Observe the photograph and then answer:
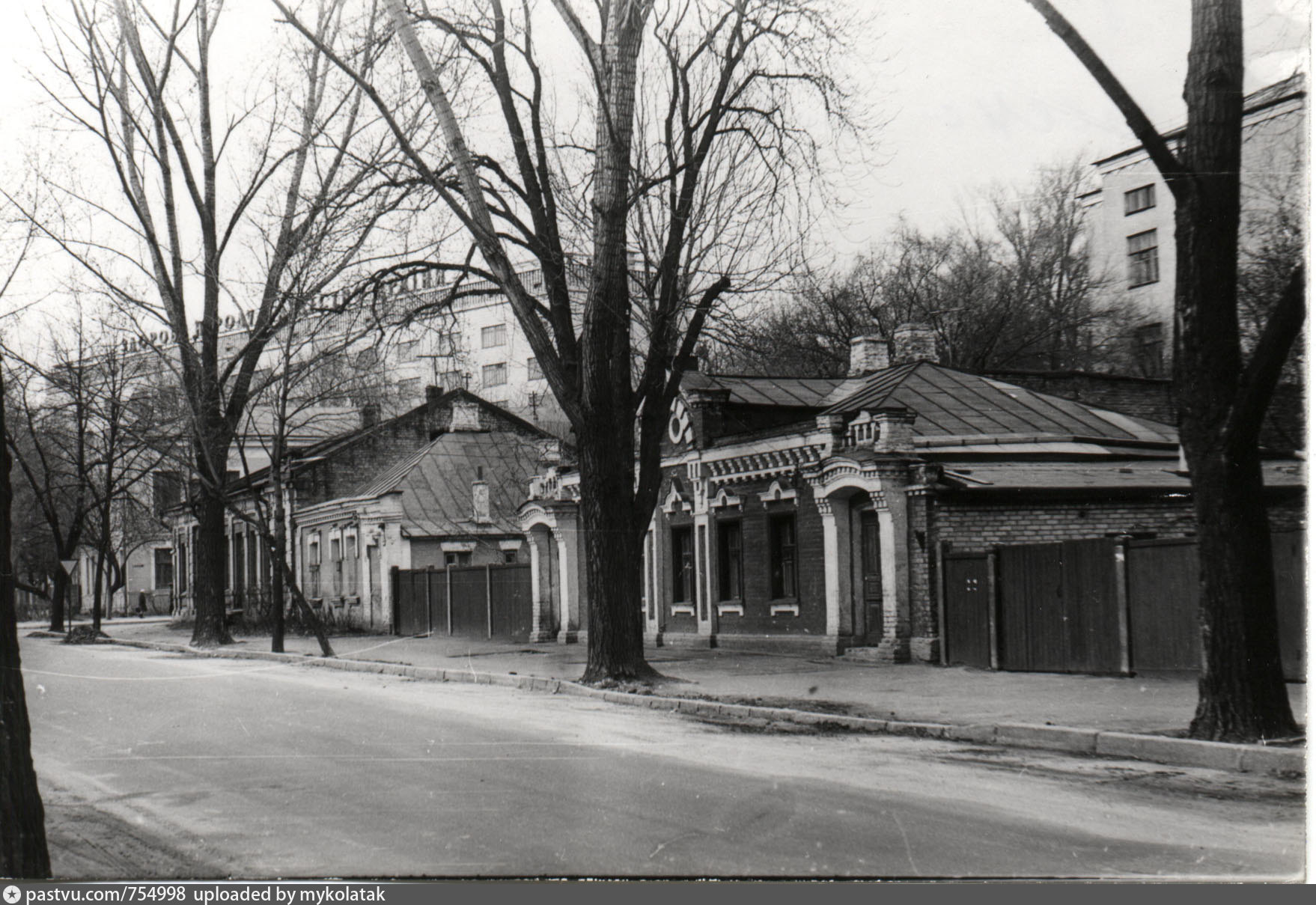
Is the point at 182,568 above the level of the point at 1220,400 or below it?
below

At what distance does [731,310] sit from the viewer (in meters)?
17.2

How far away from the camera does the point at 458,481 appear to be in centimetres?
3881

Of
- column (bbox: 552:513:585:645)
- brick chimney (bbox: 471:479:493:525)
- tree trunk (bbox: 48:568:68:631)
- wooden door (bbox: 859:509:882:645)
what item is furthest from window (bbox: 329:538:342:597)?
wooden door (bbox: 859:509:882:645)

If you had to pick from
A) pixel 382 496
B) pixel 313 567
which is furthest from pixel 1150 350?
pixel 313 567

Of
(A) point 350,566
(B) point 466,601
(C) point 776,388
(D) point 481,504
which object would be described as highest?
(C) point 776,388

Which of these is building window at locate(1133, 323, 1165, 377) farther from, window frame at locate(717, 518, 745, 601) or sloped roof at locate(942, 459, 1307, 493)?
window frame at locate(717, 518, 745, 601)

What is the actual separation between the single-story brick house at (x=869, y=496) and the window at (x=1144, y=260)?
328 centimetres

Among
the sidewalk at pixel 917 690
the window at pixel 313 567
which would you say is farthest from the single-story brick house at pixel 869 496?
the window at pixel 313 567

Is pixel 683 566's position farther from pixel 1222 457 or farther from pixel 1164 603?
pixel 1222 457

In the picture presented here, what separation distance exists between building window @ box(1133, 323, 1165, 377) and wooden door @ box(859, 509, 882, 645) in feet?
14.4

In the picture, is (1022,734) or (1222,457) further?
(1022,734)

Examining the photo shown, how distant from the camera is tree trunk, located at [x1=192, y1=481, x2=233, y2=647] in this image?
29312mm

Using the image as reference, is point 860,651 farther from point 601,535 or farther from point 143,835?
point 143,835

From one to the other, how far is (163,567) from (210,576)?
39.4m
